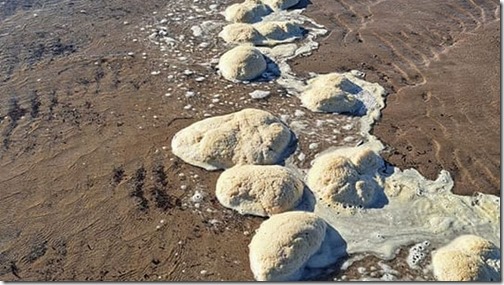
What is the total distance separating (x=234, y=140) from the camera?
346 inches

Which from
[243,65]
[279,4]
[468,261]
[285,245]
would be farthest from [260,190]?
[279,4]

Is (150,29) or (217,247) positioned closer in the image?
(217,247)

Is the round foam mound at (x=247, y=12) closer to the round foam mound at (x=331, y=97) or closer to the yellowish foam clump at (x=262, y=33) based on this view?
the yellowish foam clump at (x=262, y=33)

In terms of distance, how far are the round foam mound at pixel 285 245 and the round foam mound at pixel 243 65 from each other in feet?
14.7

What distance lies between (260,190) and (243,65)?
4.03m

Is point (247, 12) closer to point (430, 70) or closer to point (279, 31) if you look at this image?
point (279, 31)

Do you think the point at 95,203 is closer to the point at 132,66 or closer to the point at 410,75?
the point at 132,66

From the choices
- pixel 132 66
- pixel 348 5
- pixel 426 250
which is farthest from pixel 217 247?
pixel 348 5

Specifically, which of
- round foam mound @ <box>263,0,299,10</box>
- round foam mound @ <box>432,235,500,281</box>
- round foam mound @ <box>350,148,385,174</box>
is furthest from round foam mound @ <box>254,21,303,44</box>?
round foam mound @ <box>432,235,500,281</box>

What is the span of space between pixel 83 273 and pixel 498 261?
5.79 meters

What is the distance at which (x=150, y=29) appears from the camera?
13.3 meters

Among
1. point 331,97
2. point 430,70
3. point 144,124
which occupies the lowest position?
point 144,124

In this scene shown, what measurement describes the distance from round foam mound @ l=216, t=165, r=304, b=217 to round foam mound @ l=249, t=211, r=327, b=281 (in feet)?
1.21

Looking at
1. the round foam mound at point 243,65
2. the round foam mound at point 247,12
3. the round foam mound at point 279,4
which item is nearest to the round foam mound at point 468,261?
the round foam mound at point 243,65
